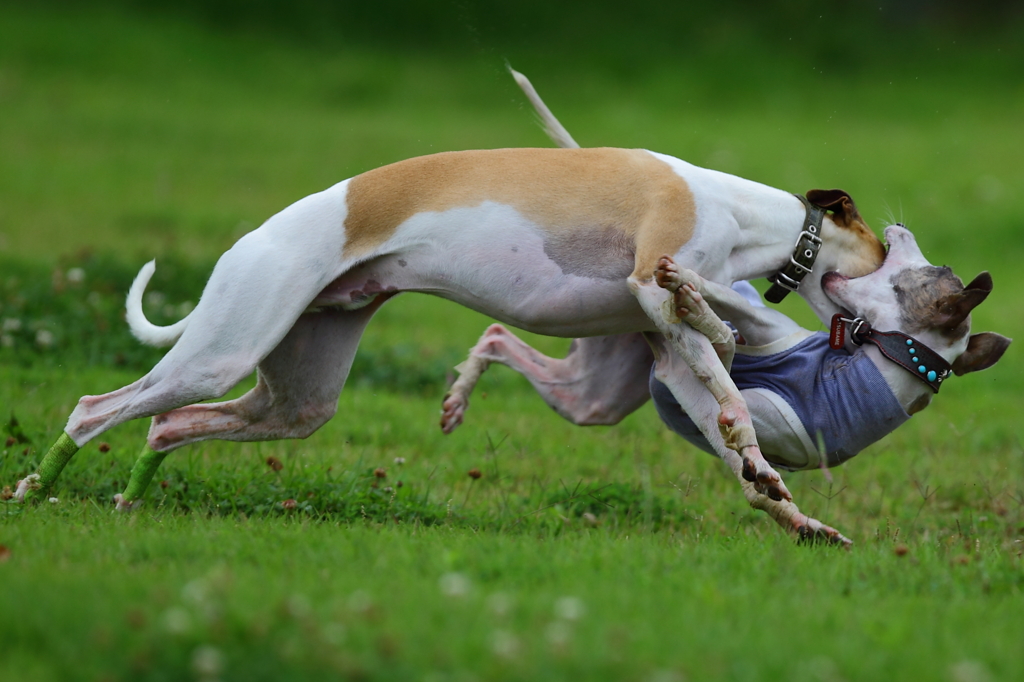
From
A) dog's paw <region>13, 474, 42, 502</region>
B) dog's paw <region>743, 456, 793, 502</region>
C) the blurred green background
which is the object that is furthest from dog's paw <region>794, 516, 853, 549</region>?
the blurred green background

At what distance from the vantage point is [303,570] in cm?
315

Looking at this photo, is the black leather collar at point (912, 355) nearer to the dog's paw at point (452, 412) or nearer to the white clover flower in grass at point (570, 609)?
the dog's paw at point (452, 412)

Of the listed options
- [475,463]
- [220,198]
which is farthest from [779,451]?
[220,198]

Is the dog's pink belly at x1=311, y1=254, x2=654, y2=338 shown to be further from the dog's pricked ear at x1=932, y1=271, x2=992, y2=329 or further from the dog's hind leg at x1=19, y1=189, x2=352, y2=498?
the dog's pricked ear at x1=932, y1=271, x2=992, y2=329

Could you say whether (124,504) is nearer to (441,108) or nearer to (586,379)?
(586,379)

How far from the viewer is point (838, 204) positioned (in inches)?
171

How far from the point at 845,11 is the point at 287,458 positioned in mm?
19807

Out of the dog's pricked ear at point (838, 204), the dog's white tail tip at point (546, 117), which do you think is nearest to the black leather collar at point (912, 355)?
the dog's pricked ear at point (838, 204)

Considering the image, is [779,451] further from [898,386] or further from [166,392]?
[166,392]

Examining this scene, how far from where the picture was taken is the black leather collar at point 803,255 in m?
4.25

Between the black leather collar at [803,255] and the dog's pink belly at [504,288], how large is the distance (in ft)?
2.01

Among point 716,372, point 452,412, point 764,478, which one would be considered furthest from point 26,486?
point 764,478

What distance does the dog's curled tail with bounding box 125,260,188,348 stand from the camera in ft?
14.5

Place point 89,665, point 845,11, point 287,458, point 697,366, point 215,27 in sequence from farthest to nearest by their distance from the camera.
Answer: point 845,11, point 215,27, point 287,458, point 697,366, point 89,665
